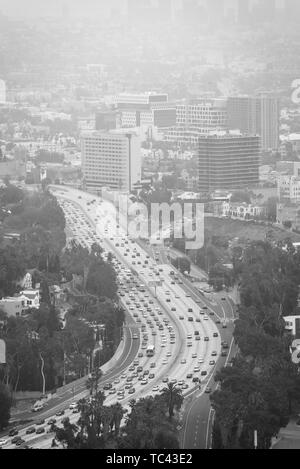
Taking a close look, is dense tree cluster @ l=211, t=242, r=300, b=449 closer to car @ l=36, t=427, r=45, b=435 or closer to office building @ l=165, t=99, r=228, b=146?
car @ l=36, t=427, r=45, b=435

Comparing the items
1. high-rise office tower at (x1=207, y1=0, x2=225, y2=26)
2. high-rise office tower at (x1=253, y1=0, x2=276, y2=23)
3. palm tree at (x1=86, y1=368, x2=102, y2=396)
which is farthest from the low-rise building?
high-rise office tower at (x1=207, y1=0, x2=225, y2=26)

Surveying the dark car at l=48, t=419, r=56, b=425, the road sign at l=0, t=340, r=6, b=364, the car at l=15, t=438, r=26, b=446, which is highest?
the road sign at l=0, t=340, r=6, b=364

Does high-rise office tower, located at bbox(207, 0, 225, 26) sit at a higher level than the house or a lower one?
higher

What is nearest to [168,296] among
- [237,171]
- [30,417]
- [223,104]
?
[30,417]

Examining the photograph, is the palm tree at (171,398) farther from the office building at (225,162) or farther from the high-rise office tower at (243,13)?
the high-rise office tower at (243,13)

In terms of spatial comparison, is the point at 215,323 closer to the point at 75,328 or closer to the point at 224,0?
the point at 75,328

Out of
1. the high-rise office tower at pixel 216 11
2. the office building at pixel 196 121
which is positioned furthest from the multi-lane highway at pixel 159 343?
the high-rise office tower at pixel 216 11

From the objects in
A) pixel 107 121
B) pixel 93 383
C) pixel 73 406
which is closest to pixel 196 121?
pixel 107 121
